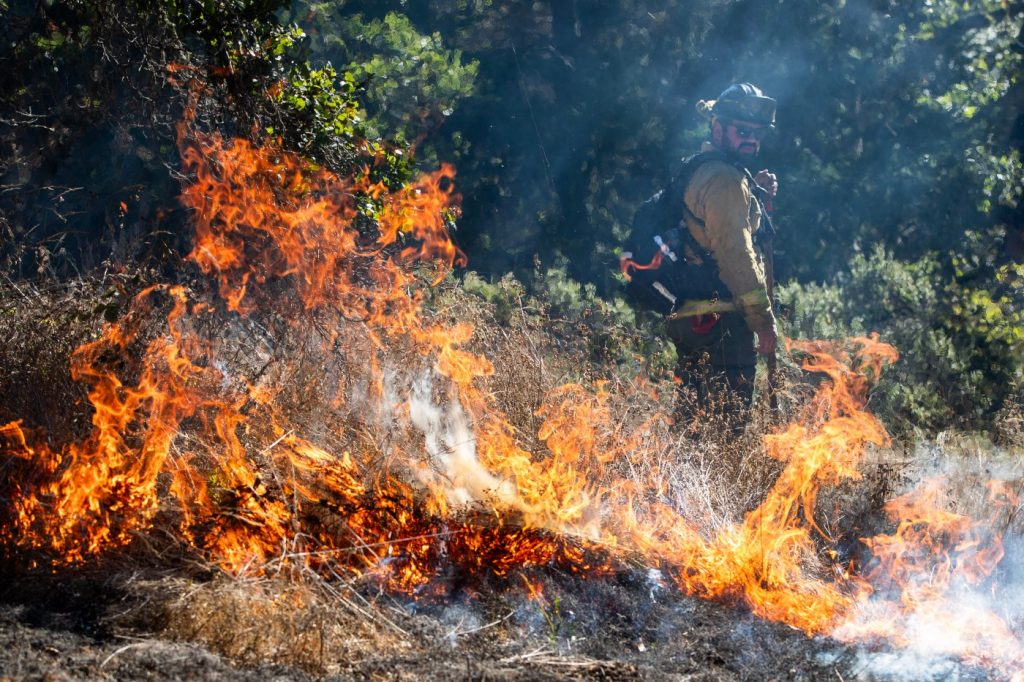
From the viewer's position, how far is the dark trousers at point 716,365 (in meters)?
6.12

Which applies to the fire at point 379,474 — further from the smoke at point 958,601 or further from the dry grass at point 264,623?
the dry grass at point 264,623

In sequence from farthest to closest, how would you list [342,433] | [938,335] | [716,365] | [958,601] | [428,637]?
1. [938,335]
2. [716,365]
3. [342,433]
4. [958,601]
5. [428,637]

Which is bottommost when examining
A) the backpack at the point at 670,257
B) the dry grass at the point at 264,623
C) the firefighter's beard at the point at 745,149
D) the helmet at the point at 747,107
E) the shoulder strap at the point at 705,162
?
the dry grass at the point at 264,623

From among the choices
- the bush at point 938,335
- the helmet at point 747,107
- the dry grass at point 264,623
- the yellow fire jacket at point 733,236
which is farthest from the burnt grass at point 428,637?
the bush at point 938,335

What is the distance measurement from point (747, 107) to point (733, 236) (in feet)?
2.75

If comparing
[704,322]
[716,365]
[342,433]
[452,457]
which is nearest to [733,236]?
[704,322]

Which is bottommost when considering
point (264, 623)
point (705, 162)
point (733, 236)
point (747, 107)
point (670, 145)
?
point (264, 623)

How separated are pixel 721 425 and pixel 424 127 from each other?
6.54 metres

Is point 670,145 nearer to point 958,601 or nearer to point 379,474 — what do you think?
point 958,601

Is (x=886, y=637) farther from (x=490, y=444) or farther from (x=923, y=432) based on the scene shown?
(x=923, y=432)

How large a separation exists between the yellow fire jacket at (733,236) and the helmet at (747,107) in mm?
341

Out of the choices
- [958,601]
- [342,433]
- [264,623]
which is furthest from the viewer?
[342,433]

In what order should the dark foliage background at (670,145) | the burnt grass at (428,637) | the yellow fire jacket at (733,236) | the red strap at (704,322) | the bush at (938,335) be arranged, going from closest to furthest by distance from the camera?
the burnt grass at (428,637)
the yellow fire jacket at (733,236)
the red strap at (704,322)
the bush at (938,335)
the dark foliage background at (670,145)

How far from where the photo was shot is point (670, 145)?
12.3 meters
